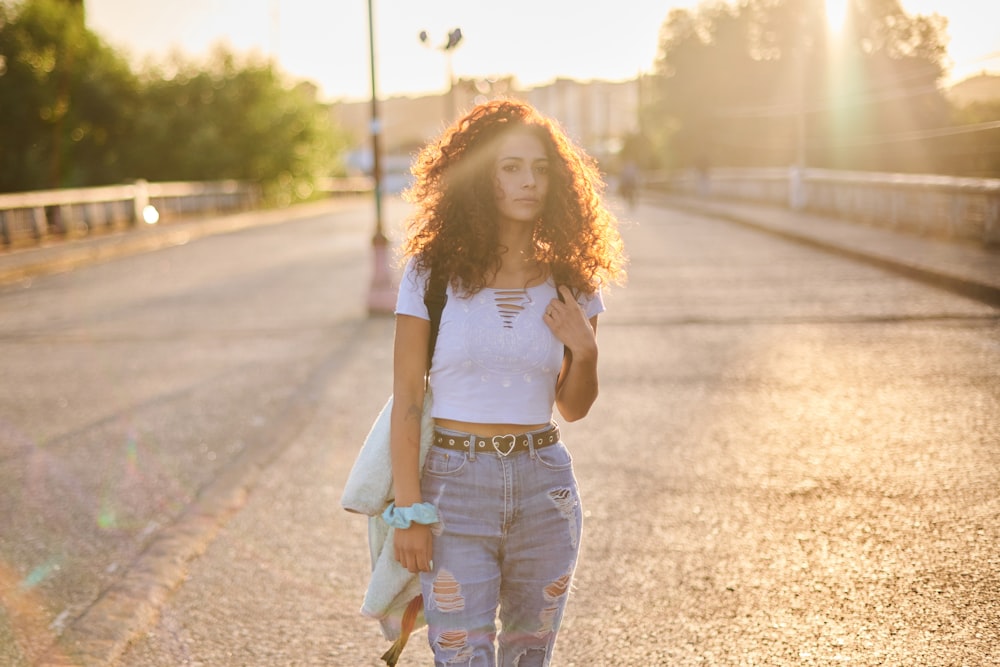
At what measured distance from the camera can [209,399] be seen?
812 centimetres

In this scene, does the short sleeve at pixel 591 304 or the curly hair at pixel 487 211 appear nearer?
the curly hair at pixel 487 211

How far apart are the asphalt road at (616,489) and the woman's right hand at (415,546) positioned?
3.97ft

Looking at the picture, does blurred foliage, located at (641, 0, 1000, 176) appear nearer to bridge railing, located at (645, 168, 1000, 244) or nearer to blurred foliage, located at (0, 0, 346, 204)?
bridge railing, located at (645, 168, 1000, 244)

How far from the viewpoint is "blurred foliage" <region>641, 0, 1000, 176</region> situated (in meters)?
19.7

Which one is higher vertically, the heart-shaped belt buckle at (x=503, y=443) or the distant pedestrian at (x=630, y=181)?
the heart-shaped belt buckle at (x=503, y=443)

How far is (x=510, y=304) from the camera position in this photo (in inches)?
103

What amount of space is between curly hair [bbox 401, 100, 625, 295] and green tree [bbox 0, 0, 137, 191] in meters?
48.5

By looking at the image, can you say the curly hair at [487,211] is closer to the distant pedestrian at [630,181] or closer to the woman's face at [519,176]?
the woman's face at [519,176]

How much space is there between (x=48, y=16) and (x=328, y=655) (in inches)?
1897

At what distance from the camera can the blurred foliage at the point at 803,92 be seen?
19.7m

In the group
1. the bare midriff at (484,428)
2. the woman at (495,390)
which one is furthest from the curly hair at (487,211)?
the bare midriff at (484,428)

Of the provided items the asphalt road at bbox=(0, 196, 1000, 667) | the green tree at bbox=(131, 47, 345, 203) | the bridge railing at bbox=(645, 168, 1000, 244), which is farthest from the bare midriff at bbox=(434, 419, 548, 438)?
the green tree at bbox=(131, 47, 345, 203)

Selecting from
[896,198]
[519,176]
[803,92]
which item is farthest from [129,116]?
[519,176]

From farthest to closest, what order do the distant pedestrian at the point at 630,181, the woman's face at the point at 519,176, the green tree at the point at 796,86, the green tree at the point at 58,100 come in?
the green tree at the point at 58,100 → the distant pedestrian at the point at 630,181 → the green tree at the point at 796,86 → the woman's face at the point at 519,176
